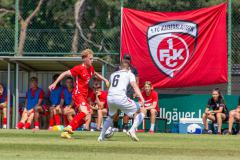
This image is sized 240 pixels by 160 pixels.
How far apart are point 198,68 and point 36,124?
519 centimetres

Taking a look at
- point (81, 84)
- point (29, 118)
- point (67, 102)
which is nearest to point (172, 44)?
point (67, 102)

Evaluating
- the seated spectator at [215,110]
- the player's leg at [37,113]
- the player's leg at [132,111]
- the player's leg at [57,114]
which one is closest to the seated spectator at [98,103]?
the player's leg at [57,114]

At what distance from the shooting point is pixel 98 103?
23.0 meters

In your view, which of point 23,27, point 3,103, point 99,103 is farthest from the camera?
point 23,27

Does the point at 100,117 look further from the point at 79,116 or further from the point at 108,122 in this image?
the point at 108,122

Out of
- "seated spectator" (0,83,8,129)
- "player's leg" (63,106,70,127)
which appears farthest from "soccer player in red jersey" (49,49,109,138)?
"seated spectator" (0,83,8,129)

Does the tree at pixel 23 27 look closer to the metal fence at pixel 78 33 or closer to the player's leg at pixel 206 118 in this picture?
the metal fence at pixel 78 33

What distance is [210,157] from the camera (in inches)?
464

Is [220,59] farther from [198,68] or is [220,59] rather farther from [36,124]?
[36,124]

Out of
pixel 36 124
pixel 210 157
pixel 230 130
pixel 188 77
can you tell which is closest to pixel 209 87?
pixel 188 77

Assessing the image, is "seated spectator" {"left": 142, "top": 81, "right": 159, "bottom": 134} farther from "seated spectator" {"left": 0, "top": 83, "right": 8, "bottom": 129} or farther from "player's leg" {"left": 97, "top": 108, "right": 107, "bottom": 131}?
"seated spectator" {"left": 0, "top": 83, "right": 8, "bottom": 129}

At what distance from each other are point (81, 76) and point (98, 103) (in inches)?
240

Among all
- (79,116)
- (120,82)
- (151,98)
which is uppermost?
(120,82)

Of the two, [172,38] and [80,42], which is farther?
[80,42]
